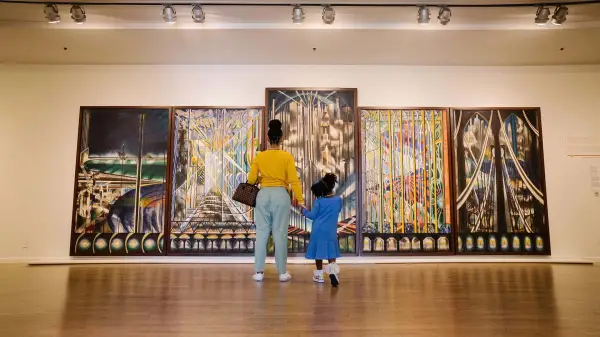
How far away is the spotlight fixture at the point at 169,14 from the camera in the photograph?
3.81 meters

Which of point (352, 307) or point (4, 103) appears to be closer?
point (352, 307)

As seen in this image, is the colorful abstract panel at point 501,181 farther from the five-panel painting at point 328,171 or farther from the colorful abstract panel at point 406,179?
the colorful abstract panel at point 406,179

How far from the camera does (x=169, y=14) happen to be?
12.6 ft

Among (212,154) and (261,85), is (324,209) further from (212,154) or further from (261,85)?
(261,85)

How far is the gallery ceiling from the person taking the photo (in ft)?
13.1

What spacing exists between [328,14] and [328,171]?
1.98m

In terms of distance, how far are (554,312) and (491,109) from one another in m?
3.42

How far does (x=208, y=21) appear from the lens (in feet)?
13.5

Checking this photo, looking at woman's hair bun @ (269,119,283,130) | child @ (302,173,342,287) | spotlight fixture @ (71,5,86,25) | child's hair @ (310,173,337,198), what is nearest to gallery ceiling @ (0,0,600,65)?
spotlight fixture @ (71,5,86,25)

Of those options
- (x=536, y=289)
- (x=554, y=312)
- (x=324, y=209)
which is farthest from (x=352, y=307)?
(x=536, y=289)

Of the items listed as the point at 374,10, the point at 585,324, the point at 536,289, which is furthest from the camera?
the point at 374,10

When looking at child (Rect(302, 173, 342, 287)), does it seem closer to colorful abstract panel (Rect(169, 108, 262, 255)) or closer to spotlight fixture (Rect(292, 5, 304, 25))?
colorful abstract panel (Rect(169, 108, 262, 255))

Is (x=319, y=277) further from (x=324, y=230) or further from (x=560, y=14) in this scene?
(x=560, y=14)

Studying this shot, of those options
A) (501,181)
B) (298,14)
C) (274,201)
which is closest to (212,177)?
(274,201)
